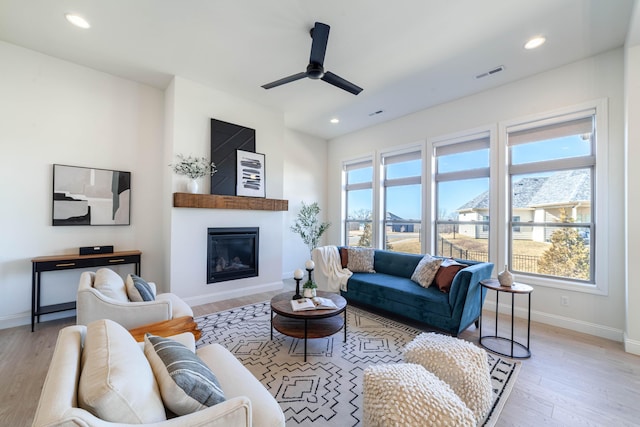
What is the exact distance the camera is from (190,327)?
2.31 m

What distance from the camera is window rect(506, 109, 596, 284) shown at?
333cm

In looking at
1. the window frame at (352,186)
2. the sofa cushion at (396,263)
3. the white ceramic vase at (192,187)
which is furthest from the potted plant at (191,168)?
the window frame at (352,186)

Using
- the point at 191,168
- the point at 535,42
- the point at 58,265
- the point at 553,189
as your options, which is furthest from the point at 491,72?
the point at 58,265

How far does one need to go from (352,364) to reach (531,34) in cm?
384

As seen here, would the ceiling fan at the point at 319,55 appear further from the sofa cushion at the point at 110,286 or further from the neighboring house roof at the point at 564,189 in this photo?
the neighboring house roof at the point at 564,189

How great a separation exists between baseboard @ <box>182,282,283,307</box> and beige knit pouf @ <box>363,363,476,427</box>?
3.18m

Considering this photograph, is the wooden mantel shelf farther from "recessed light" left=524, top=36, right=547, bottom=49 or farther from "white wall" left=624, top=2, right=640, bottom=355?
"white wall" left=624, top=2, right=640, bottom=355

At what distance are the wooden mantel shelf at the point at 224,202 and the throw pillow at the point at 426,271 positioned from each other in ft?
8.40

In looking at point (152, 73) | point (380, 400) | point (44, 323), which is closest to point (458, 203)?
point (380, 400)

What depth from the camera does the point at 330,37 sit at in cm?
294

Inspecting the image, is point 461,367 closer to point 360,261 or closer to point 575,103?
point 360,261

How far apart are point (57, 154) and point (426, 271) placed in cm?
498

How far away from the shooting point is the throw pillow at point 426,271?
3.36m

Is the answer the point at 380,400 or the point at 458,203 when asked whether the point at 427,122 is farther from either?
the point at 380,400
